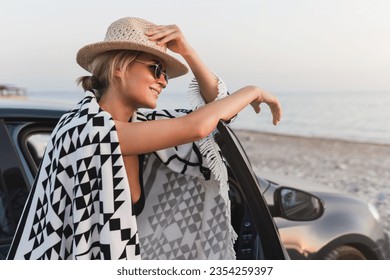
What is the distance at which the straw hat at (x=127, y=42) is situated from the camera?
177 cm

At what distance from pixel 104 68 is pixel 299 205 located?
149 cm

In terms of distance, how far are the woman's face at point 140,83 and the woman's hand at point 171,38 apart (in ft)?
0.25

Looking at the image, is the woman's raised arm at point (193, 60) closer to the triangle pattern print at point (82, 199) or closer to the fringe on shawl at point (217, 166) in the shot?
the fringe on shawl at point (217, 166)

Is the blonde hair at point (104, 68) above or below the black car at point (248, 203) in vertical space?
above

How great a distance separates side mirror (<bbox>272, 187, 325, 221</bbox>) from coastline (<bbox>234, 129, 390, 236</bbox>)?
8.36 feet

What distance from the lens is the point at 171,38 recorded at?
6.15 feet

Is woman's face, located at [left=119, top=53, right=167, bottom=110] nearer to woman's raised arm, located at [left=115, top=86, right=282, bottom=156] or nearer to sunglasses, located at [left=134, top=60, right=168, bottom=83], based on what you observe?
sunglasses, located at [left=134, top=60, right=168, bottom=83]

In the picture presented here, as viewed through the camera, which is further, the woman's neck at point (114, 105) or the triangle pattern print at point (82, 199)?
the woman's neck at point (114, 105)

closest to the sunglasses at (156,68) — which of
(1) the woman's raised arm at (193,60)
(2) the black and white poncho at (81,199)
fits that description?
(1) the woman's raised arm at (193,60)

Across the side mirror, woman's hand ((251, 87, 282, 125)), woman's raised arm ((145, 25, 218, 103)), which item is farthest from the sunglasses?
the side mirror

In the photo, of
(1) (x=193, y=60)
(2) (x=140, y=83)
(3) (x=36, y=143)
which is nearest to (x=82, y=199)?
(2) (x=140, y=83)

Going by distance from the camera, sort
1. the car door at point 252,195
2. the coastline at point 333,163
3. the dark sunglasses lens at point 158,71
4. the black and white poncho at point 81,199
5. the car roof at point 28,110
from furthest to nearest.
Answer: the coastline at point 333,163
the car roof at point 28,110
the dark sunglasses lens at point 158,71
the car door at point 252,195
the black and white poncho at point 81,199

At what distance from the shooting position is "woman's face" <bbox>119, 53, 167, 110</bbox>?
6.01 ft

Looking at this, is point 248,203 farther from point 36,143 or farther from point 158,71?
point 36,143
